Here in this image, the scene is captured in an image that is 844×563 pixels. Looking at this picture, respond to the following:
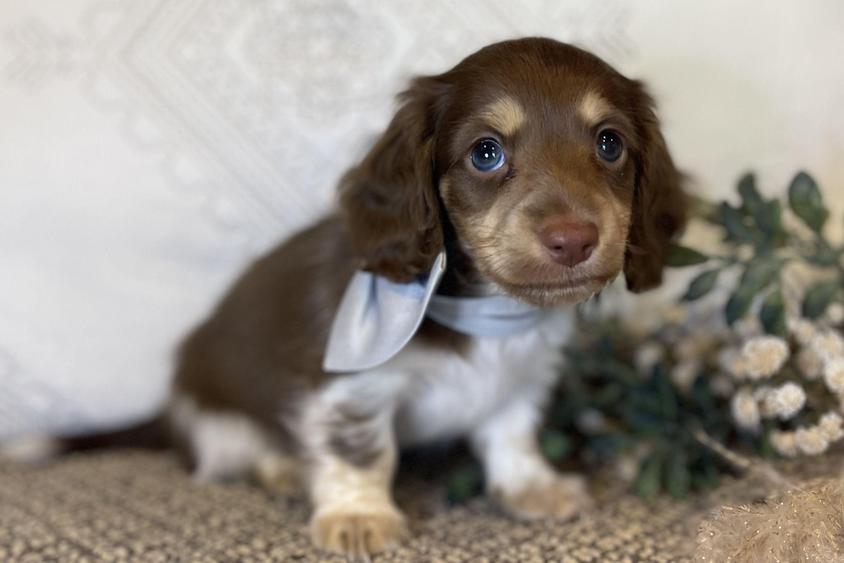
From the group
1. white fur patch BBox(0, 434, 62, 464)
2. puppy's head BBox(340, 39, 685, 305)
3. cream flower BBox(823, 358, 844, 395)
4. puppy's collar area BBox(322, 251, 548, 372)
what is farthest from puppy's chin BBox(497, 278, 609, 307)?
white fur patch BBox(0, 434, 62, 464)

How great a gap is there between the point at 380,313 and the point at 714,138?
4.47ft

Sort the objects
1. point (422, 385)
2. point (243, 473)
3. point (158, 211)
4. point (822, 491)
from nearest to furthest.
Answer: point (822, 491)
point (422, 385)
point (243, 473)
point (158, 211)

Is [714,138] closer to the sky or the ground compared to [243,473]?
closer to the sky

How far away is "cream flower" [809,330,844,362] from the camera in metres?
2.02

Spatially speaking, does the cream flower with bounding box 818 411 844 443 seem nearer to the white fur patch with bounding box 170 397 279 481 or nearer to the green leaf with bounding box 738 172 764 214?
the green leaf with bounding box 738 172 764 214

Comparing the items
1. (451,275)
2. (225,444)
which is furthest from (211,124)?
(451,275)

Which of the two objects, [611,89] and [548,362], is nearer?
[611,89]

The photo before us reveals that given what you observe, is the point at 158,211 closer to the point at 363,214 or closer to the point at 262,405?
the point at 262,405

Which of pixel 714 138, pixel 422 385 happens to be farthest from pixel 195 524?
pixel 714 138

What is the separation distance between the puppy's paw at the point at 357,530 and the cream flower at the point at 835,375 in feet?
3.21

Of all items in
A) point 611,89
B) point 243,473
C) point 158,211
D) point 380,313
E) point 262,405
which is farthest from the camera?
point 158,211

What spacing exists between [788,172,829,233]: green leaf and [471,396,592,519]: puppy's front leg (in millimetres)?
781

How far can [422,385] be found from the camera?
2.12 meters

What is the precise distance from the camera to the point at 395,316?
6.27 feet
